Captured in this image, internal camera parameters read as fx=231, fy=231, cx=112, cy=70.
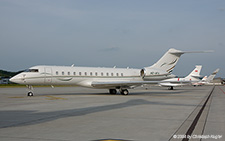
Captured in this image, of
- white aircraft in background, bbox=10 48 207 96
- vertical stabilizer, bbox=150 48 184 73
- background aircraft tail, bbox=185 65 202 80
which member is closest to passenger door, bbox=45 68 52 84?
white aircraft in background, bbox=10 48 207 96

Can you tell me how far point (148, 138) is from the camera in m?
5.84

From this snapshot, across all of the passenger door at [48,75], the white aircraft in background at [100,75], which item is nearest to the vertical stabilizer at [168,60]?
the white aircraft in background at [100,75]

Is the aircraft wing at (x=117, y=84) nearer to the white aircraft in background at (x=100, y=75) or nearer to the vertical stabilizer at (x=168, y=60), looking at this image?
the white aircraft in background at (x=100, y=75)

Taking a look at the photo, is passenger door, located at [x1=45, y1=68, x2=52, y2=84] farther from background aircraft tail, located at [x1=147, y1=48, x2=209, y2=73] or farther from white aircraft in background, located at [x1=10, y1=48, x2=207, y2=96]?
background aircraft tail, located at [x1=147, y1=48, x2=209, y2=73]

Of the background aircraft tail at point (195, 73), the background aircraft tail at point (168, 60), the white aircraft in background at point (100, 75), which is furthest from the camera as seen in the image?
the background aircraft tail at point (195, 73)

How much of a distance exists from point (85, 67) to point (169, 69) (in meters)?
10.3

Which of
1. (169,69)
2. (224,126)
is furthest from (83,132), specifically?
(169,69)

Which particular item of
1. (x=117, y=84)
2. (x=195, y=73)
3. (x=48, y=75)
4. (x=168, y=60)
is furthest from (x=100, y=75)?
(x=195, y=73)

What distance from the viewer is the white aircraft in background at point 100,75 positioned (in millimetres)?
20984

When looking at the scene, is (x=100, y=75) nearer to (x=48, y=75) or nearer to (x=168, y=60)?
(x=48, y=75)

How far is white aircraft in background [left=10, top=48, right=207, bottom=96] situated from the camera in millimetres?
Result: 20984

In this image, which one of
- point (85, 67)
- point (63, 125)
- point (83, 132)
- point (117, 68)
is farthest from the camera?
point (117, 68)

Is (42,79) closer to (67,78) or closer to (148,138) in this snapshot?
(67,78)

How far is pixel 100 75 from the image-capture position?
2456 cm
